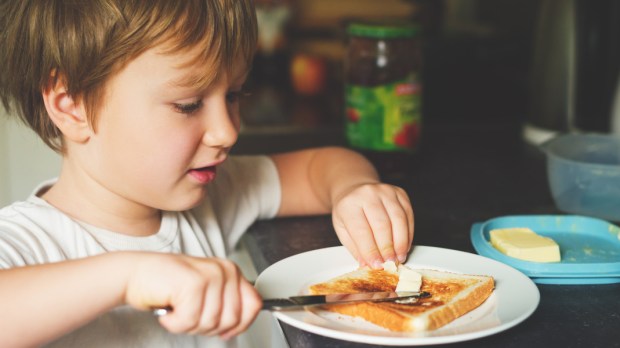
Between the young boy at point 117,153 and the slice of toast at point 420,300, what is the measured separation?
5 cm

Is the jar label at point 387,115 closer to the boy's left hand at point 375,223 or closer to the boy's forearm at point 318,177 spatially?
the boy's forearm at point 318,177

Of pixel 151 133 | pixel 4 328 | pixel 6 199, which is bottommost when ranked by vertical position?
pixel 6 199

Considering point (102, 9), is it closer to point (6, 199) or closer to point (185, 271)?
point (185, 271)

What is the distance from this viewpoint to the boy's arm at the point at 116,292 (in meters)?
0.81

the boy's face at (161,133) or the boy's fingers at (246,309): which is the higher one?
the boy's face at (161,133)

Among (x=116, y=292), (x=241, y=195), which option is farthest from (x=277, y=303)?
(x=241, y=195)

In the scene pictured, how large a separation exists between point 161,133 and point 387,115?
0.58 metres

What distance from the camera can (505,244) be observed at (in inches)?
42.8

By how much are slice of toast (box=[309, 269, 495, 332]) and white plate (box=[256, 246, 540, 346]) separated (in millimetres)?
11

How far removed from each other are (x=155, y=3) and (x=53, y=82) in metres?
0.19

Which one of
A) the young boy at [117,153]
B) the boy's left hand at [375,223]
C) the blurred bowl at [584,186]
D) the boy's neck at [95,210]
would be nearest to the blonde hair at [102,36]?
the young boy at [117,153]

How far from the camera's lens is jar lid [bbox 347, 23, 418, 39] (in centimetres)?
147

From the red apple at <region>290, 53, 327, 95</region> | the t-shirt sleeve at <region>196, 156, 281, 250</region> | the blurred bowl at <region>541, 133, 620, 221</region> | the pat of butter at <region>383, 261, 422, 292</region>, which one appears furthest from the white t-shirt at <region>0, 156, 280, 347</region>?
the red apple at <region>290, 53, 327, 95</region>

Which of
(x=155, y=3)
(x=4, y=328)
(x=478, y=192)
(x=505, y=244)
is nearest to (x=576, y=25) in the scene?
(x=478, y=192)
